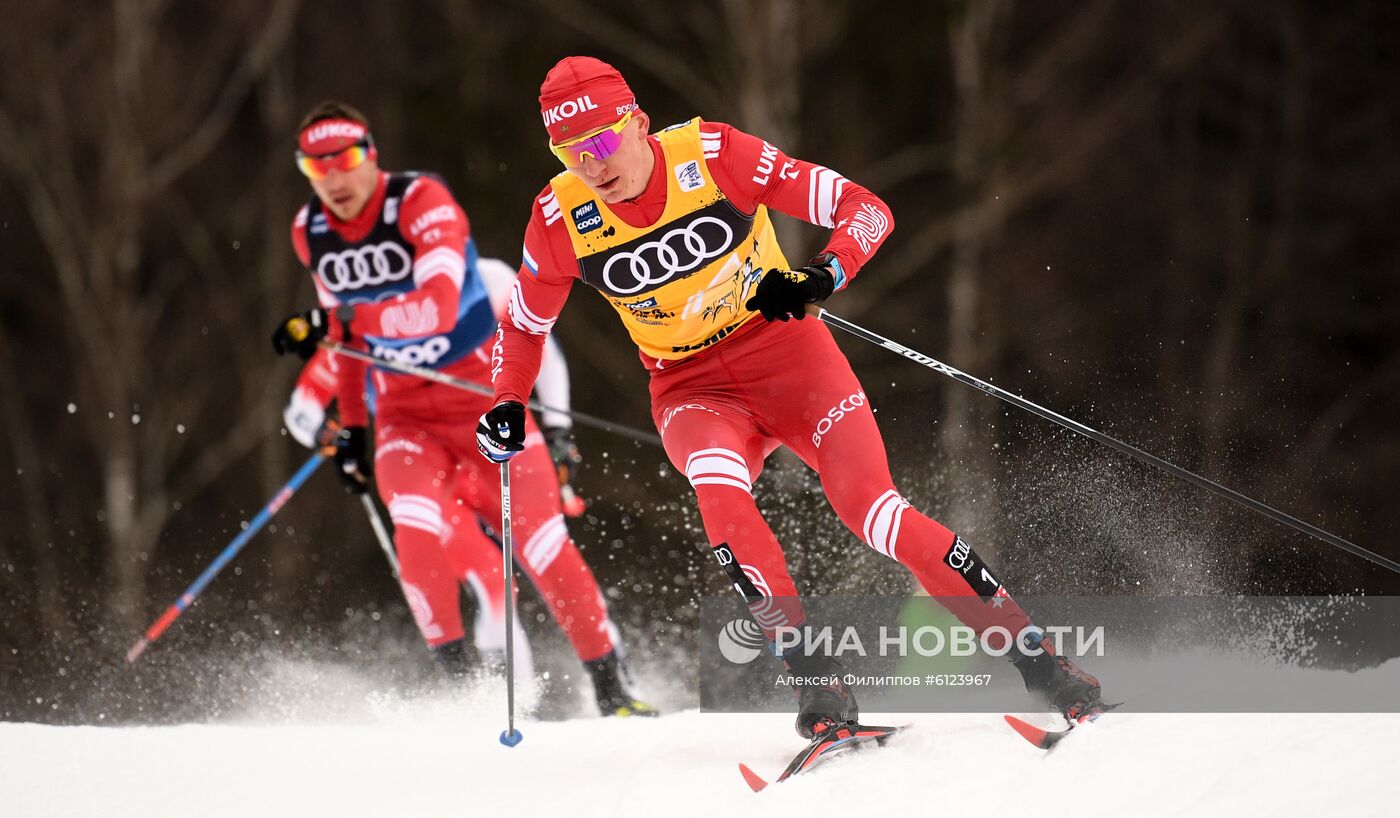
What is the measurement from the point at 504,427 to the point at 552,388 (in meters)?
1.67

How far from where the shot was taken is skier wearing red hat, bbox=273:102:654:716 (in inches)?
194

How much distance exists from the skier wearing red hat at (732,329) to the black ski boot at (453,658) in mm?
1406

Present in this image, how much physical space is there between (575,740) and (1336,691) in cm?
224

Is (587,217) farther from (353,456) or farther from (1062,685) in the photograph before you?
(353,456)

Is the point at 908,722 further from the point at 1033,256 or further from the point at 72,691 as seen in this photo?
the point at 1033,256

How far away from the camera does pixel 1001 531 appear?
5.05 meters

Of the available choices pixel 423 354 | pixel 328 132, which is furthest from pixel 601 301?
pixel 328 132

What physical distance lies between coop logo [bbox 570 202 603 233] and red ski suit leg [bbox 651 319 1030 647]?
521 mm

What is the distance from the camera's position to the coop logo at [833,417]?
371 centimetres

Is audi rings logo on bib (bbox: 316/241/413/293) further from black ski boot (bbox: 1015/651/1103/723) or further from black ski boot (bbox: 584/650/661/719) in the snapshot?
black ski boot (bbox: 1015/651/1103/723)

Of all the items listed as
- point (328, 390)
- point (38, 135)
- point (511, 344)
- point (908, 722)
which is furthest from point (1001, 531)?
point (38, 135)

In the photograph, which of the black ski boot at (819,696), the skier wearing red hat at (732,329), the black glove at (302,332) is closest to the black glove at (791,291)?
the skier wearing red hat at (732,329)

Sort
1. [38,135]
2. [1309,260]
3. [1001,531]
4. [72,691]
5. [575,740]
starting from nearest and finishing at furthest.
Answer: [575,740]
[1001,531]
[72,691]
[1309,260]
[38,135]

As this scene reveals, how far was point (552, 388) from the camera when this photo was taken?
543cm
